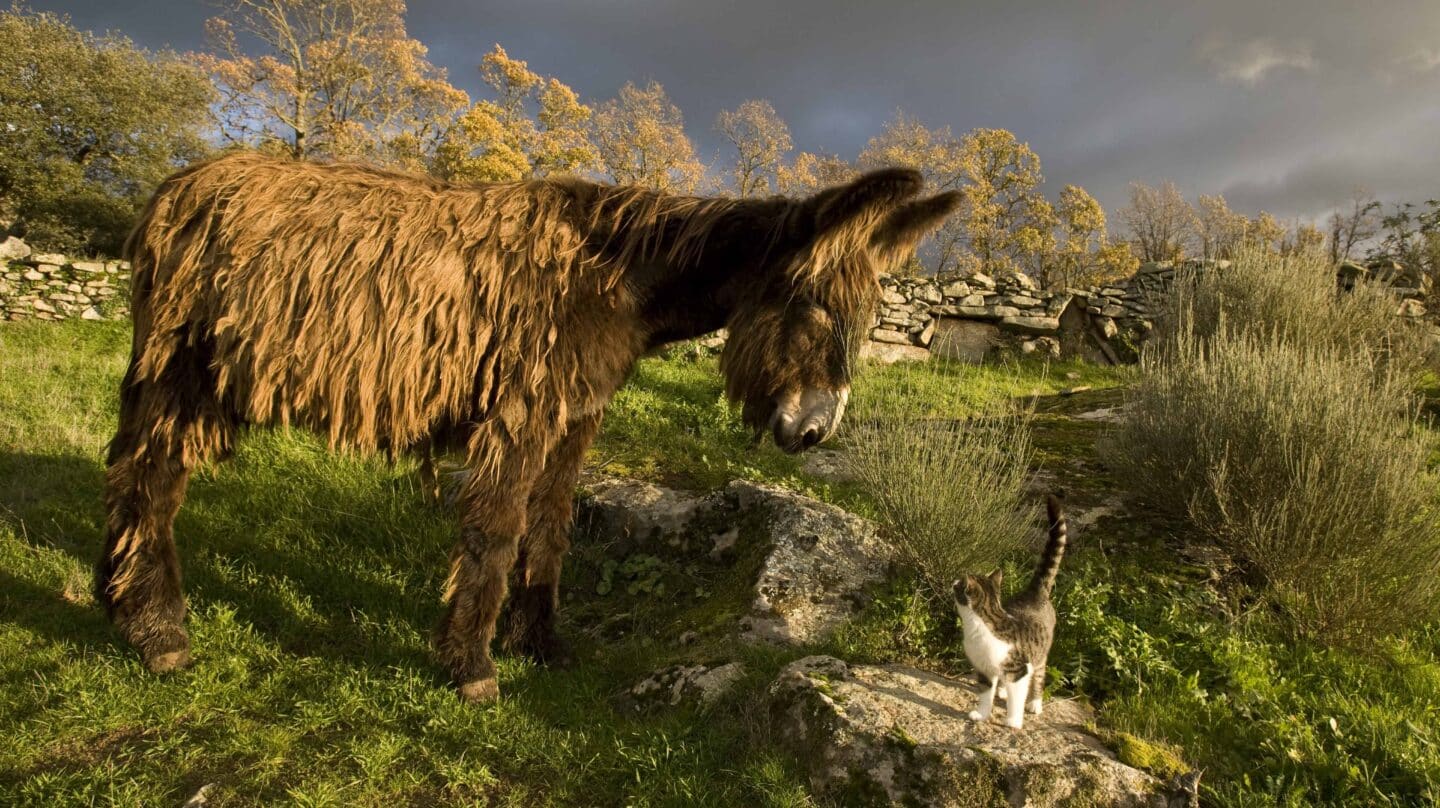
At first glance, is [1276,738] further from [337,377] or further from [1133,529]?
[337,377]

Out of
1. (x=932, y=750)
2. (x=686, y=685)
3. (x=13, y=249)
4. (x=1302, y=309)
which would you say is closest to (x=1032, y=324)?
(x=1302, y=309)

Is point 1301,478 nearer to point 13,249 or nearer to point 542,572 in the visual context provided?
point 542,572

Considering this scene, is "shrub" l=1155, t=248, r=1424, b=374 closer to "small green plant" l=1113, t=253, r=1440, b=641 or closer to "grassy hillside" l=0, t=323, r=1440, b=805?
"small green plant" l=1113, t=253, r=1440, b=641

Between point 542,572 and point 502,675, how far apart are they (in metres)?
0.53

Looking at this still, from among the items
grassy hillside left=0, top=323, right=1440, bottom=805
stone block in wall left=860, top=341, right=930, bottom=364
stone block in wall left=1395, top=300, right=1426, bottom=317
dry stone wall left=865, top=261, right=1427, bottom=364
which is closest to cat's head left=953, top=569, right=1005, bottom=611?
grassy hillside left=0, top=323, right=1440, bottom=805

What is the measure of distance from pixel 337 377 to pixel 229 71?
29.5 metres

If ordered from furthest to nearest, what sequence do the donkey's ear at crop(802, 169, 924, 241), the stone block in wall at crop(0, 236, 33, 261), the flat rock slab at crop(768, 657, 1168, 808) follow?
the stone block in wall at crop(0, 236, 33, 261) → the donkey's ear at crop(802, 169, 924, 241) → the flat rock slab at crop(768, 657, 1168, 808)

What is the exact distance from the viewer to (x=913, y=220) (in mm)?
2895

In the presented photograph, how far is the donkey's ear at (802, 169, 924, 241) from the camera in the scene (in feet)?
8.80

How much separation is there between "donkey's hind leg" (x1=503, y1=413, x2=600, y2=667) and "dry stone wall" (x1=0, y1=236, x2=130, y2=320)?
1089cm

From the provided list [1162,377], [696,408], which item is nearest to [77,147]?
[696,408]

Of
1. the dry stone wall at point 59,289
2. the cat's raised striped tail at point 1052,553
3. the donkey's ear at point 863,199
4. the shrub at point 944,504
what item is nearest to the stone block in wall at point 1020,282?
the shrub at point 944,504

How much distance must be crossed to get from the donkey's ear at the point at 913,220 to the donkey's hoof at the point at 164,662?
148 inches

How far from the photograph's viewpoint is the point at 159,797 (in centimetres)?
243
